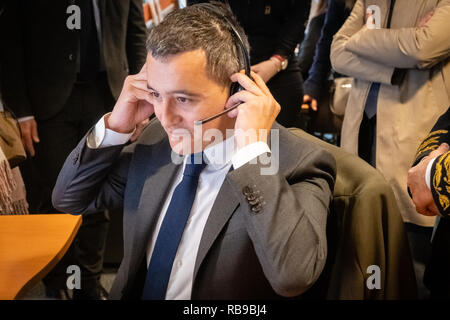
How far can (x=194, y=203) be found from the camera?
1035mm

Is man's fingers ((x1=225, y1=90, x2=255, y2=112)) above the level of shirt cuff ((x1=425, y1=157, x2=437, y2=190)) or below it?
above

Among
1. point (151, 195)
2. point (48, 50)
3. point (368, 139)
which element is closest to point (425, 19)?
point (368, 139)

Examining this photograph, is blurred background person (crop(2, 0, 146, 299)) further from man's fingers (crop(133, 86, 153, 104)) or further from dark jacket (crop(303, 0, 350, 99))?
dark jacket (crop(303, 0, 350, 99))

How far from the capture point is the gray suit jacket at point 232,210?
0.84 meters

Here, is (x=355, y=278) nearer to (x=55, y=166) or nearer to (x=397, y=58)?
(x=397, y=58)

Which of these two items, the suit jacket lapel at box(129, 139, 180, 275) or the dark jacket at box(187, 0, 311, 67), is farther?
the dark jacket at box(187, 0, 311, 67)

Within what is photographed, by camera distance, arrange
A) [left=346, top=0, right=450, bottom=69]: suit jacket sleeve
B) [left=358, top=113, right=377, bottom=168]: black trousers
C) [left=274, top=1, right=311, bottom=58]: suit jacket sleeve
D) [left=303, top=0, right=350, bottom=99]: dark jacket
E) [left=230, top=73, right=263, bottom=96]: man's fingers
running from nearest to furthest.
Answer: [left=230, top=73, right=263, bottom=96]: man's fingers
[left=346, top=0, right=450, bottom=69]: suit jacket sleeve
[left=358, top=113, right=377, bottom=168]: black trousers
[left=303, top=0, right=350, bottom=99]: dark jacket
[left=274, top=1, right=311, bottom=58]: suit jacket sleeve

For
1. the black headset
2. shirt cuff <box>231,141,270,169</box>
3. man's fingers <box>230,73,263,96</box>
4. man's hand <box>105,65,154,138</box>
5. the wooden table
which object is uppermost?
the black headset

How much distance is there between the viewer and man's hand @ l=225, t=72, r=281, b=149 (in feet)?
2.93

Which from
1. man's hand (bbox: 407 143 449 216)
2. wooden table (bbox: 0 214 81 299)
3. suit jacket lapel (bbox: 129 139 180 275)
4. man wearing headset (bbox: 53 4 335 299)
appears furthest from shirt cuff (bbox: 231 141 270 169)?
wooden table (bbox: 0 214 81 299)

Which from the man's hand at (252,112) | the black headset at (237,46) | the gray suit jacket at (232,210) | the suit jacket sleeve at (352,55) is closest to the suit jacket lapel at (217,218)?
the gray suit jacket at (232,210)

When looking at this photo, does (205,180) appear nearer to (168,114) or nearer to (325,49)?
(168,114)

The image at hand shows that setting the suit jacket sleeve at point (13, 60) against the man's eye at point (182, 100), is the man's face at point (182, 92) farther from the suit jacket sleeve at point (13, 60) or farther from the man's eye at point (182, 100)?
the suit jacket sleeve at point (13, 60)
